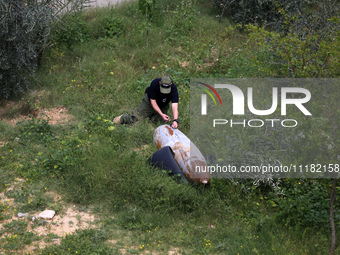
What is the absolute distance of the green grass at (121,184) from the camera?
534cm

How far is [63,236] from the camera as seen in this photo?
5.38 metres

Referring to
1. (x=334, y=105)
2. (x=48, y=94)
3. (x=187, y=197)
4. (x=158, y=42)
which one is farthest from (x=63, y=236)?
(x=158, y=42)

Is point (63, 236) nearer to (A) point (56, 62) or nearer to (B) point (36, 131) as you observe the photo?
(B) point (36, 131)

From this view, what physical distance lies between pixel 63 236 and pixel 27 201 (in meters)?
1.05

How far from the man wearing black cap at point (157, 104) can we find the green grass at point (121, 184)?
0.87 ft

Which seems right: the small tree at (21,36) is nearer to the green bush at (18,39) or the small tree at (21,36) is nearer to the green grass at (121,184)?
the green bush at (18,39)

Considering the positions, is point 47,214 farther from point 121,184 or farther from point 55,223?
point 121,184

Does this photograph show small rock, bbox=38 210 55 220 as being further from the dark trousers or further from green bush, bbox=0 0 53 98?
green bush, bbox=0 0 53 98

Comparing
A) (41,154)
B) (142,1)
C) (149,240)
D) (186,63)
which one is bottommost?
(149,240)

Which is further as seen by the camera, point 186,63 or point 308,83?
point 186,63

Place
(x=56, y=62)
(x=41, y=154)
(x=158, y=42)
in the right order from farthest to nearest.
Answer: (x=158, y=42)
(x=56, y=62)
(x=41, y=154)

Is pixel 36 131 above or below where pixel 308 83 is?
below

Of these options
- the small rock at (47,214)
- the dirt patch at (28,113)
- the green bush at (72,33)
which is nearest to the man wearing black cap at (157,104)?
the dirt patch at (28,113)

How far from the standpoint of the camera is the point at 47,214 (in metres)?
5.76
